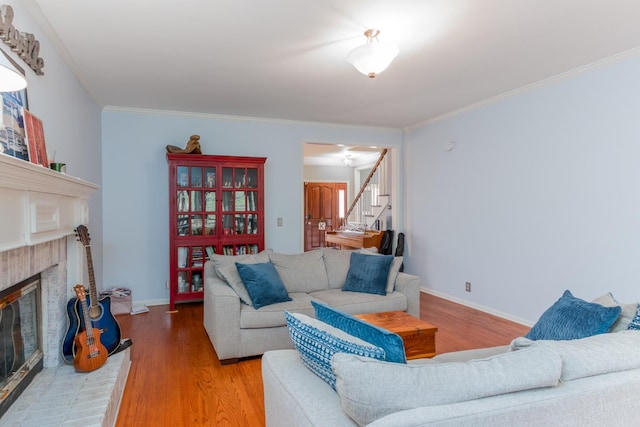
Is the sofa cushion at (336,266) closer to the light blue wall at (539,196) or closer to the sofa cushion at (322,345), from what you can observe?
the light blue wall at (539,196)

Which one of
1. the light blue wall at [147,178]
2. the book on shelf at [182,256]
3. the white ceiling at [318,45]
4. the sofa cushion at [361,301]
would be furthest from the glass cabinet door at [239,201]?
the sofa cushion at [361,301]

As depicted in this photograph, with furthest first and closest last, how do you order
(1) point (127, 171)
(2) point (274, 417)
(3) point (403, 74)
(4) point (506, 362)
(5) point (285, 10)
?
(1) point (127, 171), (3) point (403, 74), (5) point (285, 10), (2) point (274, 417), (4) point (506, 362)

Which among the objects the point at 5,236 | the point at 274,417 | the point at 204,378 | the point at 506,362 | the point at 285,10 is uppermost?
the point at 285,10

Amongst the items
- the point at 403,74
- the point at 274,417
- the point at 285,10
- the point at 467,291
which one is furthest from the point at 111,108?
the point at 467,291

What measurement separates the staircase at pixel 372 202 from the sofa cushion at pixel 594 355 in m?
4.75

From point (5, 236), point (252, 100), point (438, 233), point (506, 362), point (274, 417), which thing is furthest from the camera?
point (438, 233)

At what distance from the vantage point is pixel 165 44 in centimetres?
281

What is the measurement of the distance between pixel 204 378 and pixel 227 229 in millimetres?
2287

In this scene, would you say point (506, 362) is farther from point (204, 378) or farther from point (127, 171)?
point (127, 171)

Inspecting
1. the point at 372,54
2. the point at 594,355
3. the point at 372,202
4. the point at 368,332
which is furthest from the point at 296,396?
the point at 372,202

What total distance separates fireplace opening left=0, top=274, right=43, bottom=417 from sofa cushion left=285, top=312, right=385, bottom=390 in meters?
1.44

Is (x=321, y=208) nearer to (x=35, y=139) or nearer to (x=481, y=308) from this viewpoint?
(x=481, y=308)

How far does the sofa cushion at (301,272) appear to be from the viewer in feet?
11.7

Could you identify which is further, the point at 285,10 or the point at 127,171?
the point at 127,171
